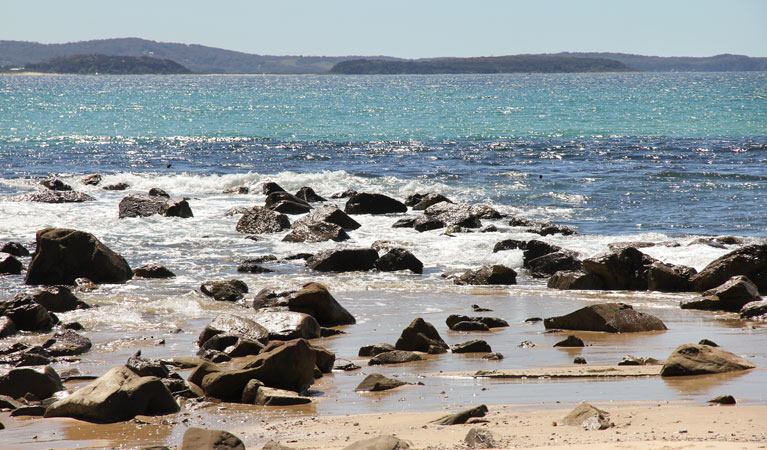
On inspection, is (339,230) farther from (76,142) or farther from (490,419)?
(76,142)

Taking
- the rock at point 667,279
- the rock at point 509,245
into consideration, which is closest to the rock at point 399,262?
the rock at point 509,245

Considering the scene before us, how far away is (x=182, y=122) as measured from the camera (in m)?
58.3

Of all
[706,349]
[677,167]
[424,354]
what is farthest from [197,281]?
[677,167]

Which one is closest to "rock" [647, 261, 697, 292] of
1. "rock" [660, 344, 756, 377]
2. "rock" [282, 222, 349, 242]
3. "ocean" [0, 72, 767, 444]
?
"ocean" [0, 72, 767, 444]

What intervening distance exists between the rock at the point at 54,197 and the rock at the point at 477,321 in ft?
50.8

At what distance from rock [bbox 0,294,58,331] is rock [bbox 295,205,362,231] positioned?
830cm

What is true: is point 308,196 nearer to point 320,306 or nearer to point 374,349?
point 320,306

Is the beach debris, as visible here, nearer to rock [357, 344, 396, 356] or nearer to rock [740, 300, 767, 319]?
rock [740, 300, 767, 319]

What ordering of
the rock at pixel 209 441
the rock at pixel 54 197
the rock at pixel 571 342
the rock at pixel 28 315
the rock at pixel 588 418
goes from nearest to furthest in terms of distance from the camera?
the rock at pixel 209 441, the rock at pixel 588 418, the rock at pixel 571 342, the rock at pixel 28 315, the rock at pixel 54 197

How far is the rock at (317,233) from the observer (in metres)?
17.1

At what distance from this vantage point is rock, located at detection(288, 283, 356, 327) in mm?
10328

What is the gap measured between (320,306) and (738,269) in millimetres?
6122

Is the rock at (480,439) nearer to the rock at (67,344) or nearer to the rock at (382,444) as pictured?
the rock at (382,444)

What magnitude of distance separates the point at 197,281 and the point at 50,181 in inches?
535
